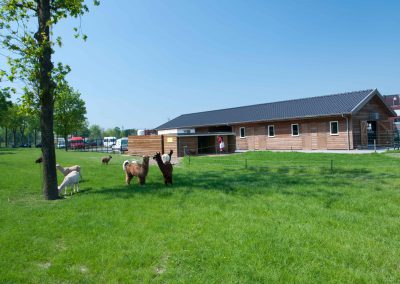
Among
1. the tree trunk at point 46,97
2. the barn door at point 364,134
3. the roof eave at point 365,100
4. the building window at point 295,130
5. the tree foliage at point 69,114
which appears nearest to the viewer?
the tree trunk at point 46,97

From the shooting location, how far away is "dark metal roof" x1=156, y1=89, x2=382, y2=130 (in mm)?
28516

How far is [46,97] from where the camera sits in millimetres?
9789

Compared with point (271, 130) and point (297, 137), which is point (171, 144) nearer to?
point (271, 130)

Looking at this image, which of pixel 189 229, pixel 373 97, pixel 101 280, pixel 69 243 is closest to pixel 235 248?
pixel 189 229

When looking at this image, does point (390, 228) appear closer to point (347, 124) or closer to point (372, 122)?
point (347, 124)

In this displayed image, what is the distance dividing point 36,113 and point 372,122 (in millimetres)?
30903

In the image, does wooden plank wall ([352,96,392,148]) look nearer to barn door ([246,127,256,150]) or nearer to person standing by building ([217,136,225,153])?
barn door ([246,127,256,150])

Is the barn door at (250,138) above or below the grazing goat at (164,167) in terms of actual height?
above

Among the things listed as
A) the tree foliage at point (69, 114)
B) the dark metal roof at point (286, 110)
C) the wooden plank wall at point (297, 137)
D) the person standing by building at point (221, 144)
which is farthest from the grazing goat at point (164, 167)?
the tree foliage at point (69, 114)

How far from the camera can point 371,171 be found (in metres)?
12.6

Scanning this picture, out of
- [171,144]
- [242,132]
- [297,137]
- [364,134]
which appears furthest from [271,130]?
[171,144]

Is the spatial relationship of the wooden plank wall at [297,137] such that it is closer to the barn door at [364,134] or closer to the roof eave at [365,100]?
the roof eave at [365,100]

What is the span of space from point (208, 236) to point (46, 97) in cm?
732

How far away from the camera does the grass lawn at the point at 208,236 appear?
4.00m
